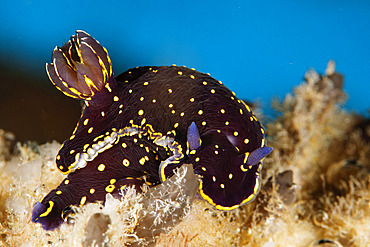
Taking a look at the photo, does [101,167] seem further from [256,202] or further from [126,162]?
[256,202]

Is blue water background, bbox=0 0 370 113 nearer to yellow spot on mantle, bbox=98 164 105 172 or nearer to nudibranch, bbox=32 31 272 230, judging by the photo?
nudibranch, bbox=32 31 272 230

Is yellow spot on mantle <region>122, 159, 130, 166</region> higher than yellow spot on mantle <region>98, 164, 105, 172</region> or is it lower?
higher

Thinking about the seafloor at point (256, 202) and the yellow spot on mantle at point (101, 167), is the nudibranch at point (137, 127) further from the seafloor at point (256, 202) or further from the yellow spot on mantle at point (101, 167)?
the seafloor at point (256, 202)

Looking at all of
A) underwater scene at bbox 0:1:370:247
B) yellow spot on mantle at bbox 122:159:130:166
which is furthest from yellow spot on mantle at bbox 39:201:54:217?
yellow spot on mantle at bbox 122:159:130:166

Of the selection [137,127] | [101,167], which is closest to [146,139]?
[137,127]

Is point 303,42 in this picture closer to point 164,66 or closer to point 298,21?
point 298,21

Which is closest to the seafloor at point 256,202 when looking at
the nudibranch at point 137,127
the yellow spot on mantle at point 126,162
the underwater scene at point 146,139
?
the underwater scene at point 146,139
